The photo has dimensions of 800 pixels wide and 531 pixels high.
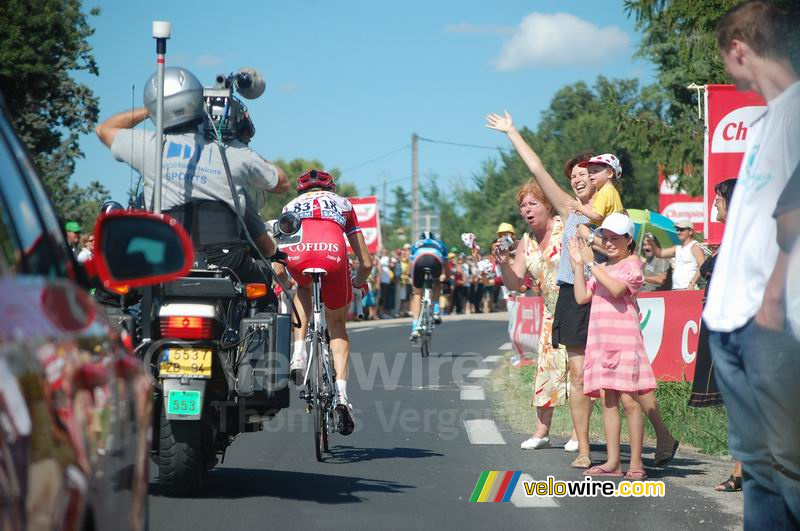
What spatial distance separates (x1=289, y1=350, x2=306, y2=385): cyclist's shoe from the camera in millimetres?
8875

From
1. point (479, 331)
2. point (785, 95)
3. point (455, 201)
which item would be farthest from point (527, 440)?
point (455, 201)

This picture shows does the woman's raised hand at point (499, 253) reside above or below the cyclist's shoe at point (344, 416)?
above

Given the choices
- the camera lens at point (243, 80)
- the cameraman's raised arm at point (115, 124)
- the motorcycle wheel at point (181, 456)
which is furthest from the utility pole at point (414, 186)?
the motorcycle wheel at point (181, 456)

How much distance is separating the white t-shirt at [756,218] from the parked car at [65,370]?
1738mm

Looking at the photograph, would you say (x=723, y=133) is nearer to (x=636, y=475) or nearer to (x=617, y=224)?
(x=617, y=224)

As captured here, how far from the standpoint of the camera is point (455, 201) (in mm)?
75125

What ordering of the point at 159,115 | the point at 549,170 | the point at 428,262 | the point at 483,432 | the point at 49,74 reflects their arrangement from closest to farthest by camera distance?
the point at 159,115, the point at 483,432, the point at 49,74, the point at 428,262, the point at 549,170

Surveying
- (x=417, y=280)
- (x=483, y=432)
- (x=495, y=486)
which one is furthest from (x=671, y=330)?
(x=417, y=280)

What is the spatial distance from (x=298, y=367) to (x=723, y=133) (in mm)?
4433

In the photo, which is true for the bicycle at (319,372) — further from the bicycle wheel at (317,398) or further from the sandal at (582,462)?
the sandal at (582,462)

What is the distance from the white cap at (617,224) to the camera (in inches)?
310

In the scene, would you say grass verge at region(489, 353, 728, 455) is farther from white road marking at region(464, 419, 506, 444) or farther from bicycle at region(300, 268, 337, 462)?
bicycle at region(300, 268, 337, 462)

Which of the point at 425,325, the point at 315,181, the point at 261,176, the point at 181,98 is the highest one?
the point at 181,98

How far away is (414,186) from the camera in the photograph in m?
64.5
